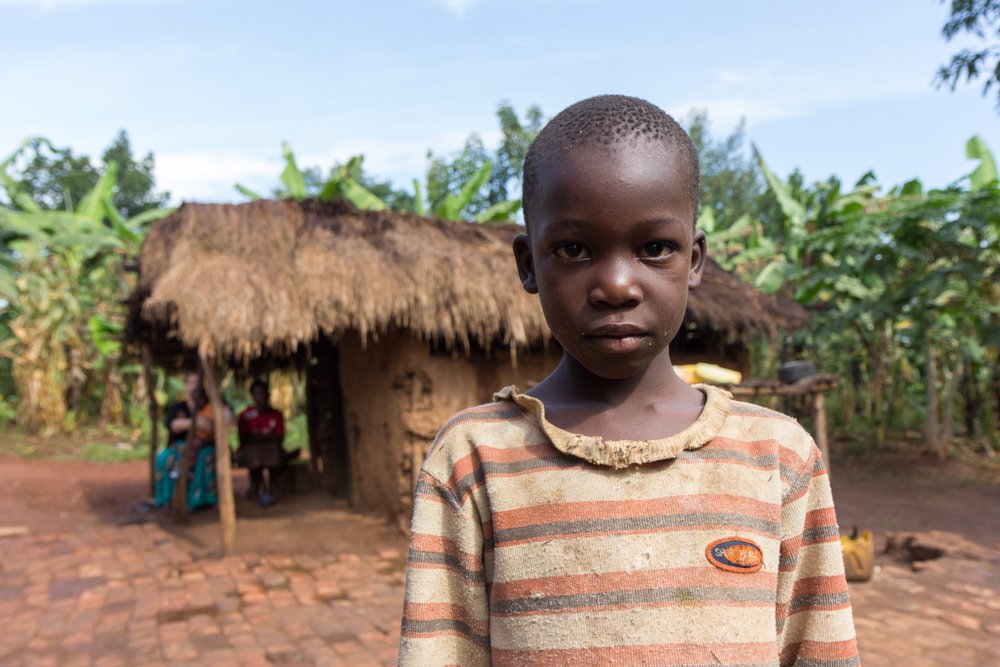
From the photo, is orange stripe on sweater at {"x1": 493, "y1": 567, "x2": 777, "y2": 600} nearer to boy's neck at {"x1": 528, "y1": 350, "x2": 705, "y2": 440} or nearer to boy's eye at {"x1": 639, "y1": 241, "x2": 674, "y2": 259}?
boy's neck at {"x1": 528, "y1": 350, "x2": 705, "y2": 440}

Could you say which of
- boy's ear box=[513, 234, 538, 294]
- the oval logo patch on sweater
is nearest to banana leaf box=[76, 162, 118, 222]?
boy's ear box=[513, 234, 538, 294]

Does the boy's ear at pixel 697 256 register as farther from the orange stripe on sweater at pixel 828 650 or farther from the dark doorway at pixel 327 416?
the dark doorway at pixel 327 416

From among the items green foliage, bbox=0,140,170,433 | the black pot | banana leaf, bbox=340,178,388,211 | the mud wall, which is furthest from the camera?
green foliage, bbox=0,140,170,433

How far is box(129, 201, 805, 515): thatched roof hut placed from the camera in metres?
6.15

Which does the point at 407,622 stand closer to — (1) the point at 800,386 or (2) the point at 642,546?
(2) the point at 642,546

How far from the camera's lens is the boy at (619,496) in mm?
1012

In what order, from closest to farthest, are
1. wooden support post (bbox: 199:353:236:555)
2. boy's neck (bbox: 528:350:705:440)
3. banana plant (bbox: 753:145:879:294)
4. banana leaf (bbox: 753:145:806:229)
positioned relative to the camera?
boy's neck (bbox: 528:350:705:440), wooden support post (bbox: 199:353:236:555), banana plant (bbox: 753:145:879:294), banana leaf (bbox: 753:145:806:229)

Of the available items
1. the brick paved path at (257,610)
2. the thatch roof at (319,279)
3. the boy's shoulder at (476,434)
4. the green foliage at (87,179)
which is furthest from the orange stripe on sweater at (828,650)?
the green foliage at (87,179)

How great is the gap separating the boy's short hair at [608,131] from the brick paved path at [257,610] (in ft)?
11.6

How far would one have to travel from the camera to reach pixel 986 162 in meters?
9.48

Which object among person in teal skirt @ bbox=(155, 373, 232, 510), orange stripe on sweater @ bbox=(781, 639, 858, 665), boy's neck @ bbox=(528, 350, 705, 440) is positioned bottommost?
person in teal skirt @ bbox=(155, 373, 232, 510)

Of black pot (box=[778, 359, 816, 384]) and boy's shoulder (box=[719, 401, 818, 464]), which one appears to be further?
black pot (box=[778, 359, 816, 384])

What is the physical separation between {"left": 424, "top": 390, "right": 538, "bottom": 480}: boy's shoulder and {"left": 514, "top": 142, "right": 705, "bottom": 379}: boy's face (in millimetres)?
137

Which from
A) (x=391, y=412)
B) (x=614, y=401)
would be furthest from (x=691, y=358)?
Answer: (x=614, y=401)
